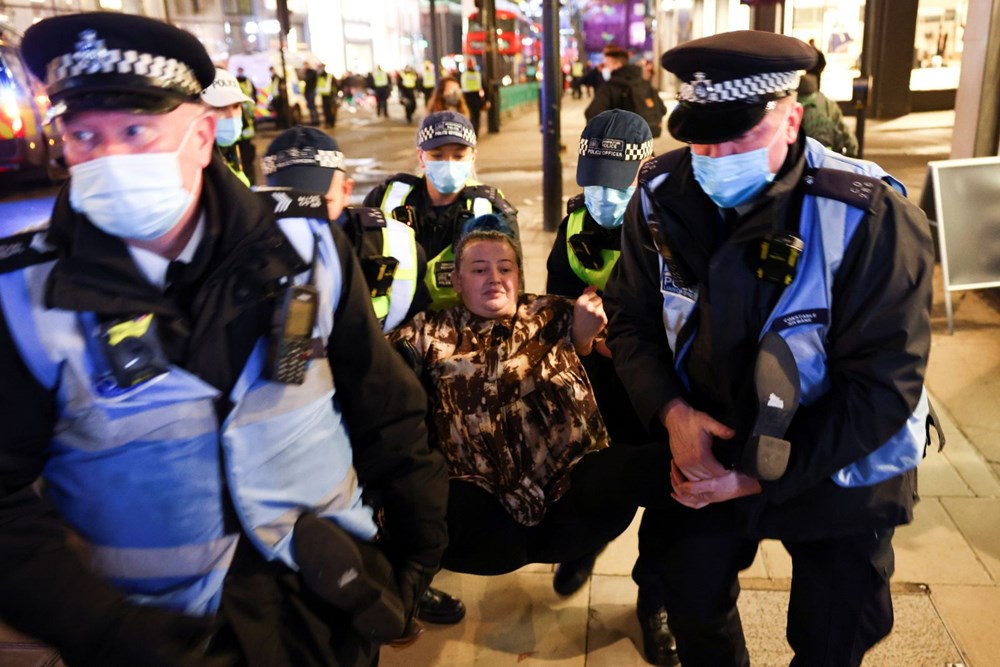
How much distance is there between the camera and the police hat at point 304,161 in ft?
10.4

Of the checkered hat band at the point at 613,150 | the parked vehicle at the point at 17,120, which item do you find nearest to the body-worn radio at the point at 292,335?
the checkered hat band at the point at 613,150

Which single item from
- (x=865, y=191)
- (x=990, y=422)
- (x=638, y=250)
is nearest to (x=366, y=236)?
(x=638, y=250)

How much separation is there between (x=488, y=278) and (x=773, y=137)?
114 cm

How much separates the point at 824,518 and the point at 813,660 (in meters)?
0.44

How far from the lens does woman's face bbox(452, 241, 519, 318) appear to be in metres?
2.82

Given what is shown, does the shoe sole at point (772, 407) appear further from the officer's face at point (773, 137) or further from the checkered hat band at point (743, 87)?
the checkered hat band at point (743, 87)

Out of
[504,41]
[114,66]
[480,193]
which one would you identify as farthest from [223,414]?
[504,41]

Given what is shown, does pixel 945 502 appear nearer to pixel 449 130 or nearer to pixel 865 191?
pixel 865 191

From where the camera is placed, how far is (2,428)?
1358 millimetres

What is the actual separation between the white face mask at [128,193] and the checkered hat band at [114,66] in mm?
140

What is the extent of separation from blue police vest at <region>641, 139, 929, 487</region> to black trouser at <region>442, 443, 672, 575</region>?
2.20 feet

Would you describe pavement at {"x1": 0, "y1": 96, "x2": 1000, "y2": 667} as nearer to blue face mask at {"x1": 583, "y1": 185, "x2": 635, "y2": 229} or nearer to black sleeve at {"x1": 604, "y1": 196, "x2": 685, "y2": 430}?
black sleeve at {"x1": 604, "y1": 196, "x2": 685, "y2": 430}

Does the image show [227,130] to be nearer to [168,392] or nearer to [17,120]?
[168,392]

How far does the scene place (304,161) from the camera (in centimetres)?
318
